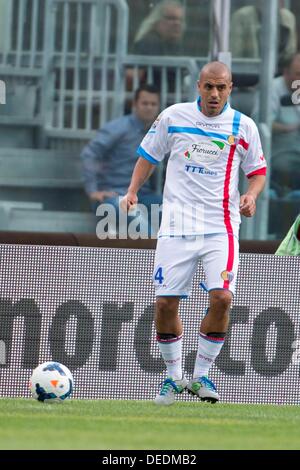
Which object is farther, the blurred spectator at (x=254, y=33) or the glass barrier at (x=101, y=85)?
the blurred spectator at (x=254, y=33)

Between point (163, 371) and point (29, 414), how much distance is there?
1666 mm

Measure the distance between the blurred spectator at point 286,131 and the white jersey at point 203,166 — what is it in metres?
3.34

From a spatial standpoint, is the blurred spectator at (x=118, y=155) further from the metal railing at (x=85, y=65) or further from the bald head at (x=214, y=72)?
the bald head at (x=214, y=72)

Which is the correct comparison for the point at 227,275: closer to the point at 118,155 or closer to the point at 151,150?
the point at 151,150

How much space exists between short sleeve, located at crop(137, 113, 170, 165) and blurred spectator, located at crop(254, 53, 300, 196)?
11.0ft

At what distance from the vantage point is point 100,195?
1148 centimetres

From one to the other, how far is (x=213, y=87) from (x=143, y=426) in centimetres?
220

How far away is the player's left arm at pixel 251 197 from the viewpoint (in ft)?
26.2
